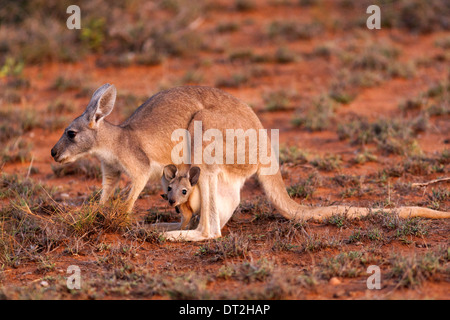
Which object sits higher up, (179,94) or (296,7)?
(296,7)

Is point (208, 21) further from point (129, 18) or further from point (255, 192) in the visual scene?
point (255, 192)

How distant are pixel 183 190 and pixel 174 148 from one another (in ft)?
1.49

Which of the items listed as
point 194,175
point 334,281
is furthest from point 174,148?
point 334,281

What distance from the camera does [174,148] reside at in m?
5.32

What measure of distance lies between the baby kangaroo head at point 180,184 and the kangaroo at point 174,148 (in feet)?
0.24

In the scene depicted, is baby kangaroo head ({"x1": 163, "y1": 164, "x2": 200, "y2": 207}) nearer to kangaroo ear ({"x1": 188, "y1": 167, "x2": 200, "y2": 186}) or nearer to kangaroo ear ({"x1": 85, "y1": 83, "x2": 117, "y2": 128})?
kangaroo ear ({"x1": 188, "y1": 167, "x2": 200, "y2": 186})

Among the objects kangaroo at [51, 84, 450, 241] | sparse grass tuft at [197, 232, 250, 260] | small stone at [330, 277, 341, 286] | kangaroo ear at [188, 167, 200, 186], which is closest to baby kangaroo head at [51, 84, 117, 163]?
kangaroo at [51, 84, 450, 241]

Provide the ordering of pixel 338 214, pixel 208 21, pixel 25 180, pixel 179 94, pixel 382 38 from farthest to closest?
pixel 208 21, pixel 382 38, pixel 25 180, pixel 179 94, pixel 338 214

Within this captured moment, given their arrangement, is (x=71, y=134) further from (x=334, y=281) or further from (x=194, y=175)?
(x=334, y=281)


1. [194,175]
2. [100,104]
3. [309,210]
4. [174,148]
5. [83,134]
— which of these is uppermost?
[100,104]

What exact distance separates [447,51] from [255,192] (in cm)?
671

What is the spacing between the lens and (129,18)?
12.6 metres

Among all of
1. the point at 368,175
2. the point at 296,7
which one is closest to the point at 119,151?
the point at 368,175

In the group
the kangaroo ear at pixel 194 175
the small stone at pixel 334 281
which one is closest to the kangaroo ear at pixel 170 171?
the kangaroo ear at pixel 194 175
